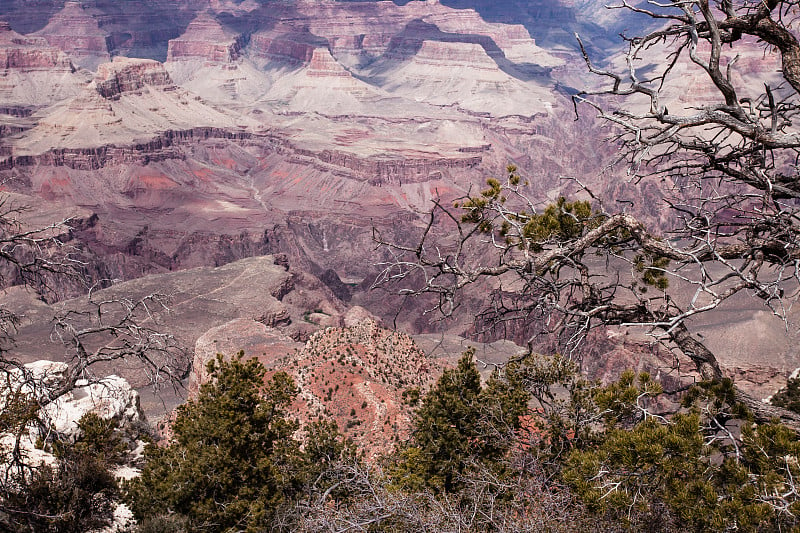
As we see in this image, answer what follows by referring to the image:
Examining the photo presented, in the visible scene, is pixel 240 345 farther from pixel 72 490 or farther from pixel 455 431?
pixel 455 431

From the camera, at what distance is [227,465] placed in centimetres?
1577

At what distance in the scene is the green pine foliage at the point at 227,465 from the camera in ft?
50.2

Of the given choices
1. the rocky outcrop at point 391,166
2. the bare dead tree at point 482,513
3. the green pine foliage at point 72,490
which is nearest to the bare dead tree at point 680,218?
the bare dead tree at point 482,513

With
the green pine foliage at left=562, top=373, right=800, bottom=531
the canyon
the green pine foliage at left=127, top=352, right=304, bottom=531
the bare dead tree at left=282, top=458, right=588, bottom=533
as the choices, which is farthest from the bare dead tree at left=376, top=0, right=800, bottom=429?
the canyon

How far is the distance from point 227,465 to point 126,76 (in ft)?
496

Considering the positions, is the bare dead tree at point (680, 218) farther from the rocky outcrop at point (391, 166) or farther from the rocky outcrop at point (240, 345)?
the rocky outcrop at point (391, 166)

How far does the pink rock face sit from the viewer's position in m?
142

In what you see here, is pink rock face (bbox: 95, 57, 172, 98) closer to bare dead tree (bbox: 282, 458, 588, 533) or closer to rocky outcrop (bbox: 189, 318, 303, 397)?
rocky outcrop (bbox: 189, 318, 303, 397)

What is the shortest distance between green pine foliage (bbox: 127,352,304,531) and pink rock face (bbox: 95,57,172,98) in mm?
136813

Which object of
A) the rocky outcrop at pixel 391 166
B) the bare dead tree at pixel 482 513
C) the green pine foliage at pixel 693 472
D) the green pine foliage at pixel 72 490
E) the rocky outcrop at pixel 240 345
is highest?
the green pine foliage at pixel 693 472

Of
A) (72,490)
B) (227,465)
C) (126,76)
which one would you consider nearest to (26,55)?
(126,76)

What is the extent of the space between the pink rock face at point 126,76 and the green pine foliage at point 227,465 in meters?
137

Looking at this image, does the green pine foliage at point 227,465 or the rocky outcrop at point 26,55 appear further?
the rocky outcrop at point 26,55

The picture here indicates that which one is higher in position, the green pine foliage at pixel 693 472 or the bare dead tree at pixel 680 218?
the bare dead tree at pixel 680 218
